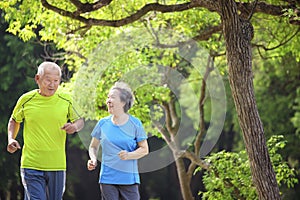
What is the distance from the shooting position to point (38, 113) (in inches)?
201

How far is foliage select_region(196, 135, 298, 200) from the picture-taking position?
330 inches

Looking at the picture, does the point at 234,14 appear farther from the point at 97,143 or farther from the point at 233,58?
the point at 97,143

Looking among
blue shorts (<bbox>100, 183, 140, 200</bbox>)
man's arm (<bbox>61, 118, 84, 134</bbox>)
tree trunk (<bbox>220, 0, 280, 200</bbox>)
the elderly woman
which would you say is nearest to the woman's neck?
the elderly woman

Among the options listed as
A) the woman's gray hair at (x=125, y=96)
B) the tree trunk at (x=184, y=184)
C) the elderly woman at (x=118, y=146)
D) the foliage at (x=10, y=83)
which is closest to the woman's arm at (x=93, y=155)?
the elderly woman at (x=118, y=146)

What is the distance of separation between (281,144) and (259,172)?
197 centimetres

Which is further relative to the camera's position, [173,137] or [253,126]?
[173,137]

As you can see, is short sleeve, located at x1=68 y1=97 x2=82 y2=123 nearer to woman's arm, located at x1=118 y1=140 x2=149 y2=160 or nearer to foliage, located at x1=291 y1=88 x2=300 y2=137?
woman's arm, located at x1=118 y1=140 x2=149 y2=160

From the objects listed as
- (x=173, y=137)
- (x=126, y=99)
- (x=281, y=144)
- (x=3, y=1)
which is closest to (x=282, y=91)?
(x=173, y=137)

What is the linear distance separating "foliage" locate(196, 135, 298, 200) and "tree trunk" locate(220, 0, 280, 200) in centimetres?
203

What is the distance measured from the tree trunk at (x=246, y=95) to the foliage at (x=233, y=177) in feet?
6.66

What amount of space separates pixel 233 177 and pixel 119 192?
350cm

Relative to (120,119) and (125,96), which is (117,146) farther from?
(125,96)

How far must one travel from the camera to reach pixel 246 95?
20.5 feet

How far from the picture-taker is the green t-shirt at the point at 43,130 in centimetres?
510
